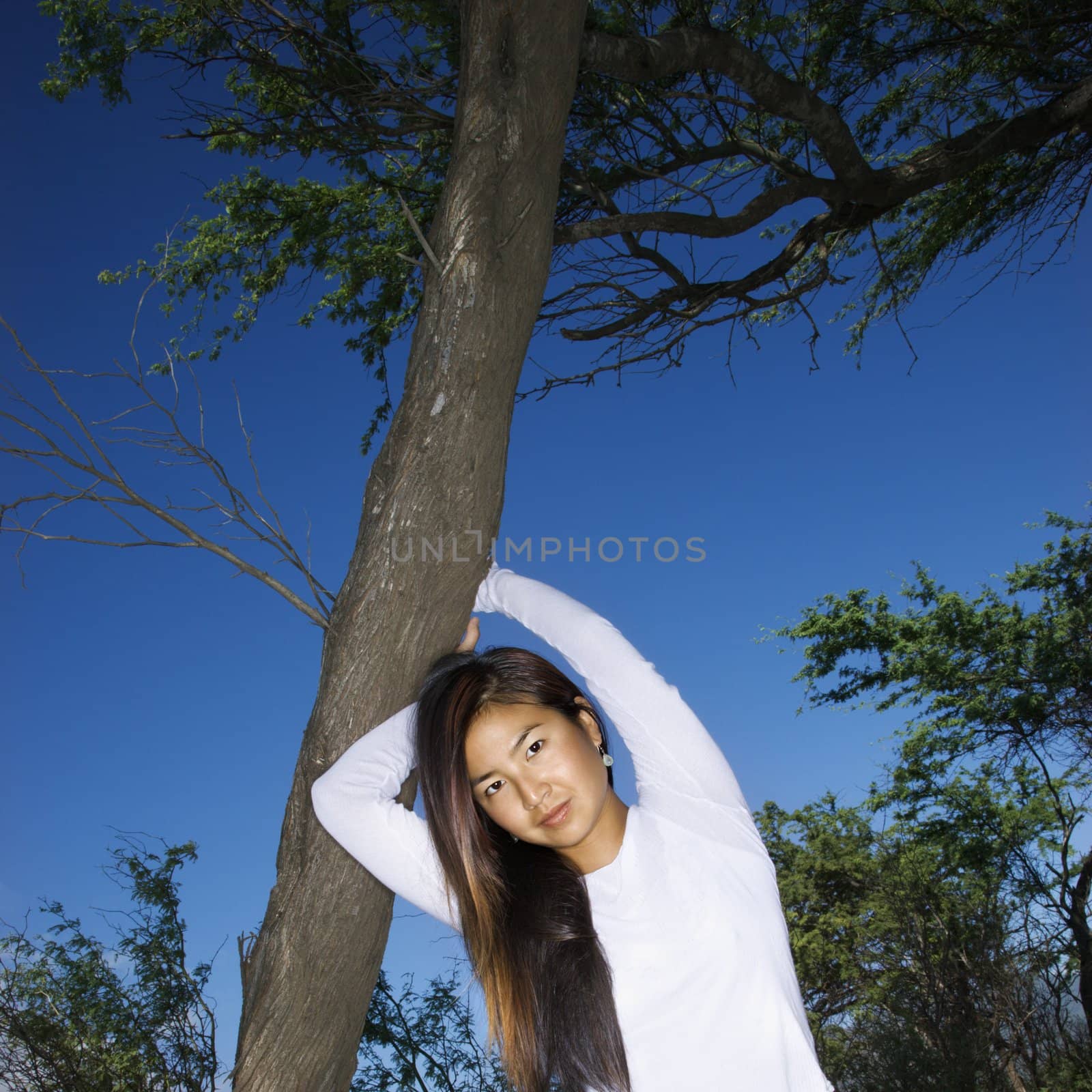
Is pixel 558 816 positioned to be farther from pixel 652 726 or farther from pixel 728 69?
pixel 728 69

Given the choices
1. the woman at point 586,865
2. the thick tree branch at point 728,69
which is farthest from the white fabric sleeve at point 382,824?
the thick tree branch at point 728,69

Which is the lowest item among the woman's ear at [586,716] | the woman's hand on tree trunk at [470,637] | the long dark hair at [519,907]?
the long dark hair at [519,907]

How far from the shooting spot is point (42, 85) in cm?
418

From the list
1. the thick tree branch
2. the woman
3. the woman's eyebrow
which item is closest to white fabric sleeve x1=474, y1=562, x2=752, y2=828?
the woman

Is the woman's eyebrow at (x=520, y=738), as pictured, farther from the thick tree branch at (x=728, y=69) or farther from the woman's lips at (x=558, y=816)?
the thick tree branch at (x=728, y=69)

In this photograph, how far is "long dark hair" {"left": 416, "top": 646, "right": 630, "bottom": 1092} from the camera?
1754 millimetres

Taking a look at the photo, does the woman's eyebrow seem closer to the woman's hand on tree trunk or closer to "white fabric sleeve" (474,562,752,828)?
"white fabric sleeve" (474,562,752,828)

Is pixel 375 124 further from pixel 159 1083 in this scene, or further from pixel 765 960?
pixel 159 1083

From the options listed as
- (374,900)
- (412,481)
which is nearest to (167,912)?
(374,900)

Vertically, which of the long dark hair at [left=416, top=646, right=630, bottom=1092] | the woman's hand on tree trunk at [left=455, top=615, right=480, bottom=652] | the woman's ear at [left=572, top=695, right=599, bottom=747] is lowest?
the long dark hair at [left=416, top=646, right=630, bottom=1092]

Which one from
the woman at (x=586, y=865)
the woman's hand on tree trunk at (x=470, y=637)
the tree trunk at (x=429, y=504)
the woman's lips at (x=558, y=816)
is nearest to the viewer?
the woman at (x=586, y=865)

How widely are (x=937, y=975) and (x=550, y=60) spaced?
21.3 feet

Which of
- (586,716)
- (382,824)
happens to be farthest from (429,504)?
(382,824)

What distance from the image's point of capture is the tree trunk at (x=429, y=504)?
6.14ft
